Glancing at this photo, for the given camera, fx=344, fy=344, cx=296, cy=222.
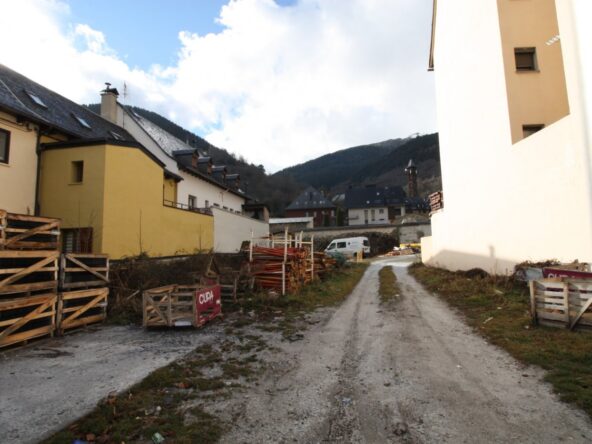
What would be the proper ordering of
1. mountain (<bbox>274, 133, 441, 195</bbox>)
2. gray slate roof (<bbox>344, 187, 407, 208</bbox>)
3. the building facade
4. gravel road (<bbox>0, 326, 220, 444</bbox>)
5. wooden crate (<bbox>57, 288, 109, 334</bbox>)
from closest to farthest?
gravel road (<bbox>0, 326, 220, 444</bbox>) < wooden crate (<bbox>57, 288, 109, 334</bbox>) < the building facade < gray slate roof (<bbox>344, 187, 407, 208</bbox>) < mountain (<bbox>274, 133, 441, 195</bbox>)

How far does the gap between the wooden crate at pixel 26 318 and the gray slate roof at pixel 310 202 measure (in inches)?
2653

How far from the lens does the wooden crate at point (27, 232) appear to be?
25.6ft

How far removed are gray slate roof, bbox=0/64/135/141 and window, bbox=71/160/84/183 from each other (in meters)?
1.62

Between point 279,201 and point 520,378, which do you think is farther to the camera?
point 279,201

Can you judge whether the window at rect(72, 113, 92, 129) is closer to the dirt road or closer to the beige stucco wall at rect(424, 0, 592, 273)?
the dirt road

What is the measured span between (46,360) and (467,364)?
25.8 feet

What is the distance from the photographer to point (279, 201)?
86.4 metres

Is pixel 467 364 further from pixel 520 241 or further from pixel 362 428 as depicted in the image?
pixel 520 241

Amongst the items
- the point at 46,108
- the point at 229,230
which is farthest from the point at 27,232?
the point at 229,230

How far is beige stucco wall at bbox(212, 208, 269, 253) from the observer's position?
2214 cm

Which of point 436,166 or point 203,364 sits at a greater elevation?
point 436,166

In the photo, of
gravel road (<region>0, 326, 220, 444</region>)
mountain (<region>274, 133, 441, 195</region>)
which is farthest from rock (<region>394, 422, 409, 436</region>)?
mountain (<region>274, 133, 441, 195</region>)

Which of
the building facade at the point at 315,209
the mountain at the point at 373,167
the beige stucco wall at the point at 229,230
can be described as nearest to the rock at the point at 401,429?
the beige stucco wall at the point at 229,230

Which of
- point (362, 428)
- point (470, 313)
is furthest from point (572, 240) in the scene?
point (362, 428)
